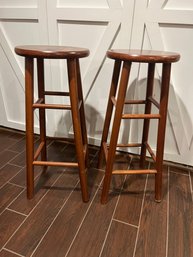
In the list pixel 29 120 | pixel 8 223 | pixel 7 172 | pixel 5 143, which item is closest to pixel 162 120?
pixel 29 120

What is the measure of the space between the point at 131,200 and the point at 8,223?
671mm

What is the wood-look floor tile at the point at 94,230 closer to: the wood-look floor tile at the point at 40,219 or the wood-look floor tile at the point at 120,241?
the wood-look floor tile at the point at 120,241

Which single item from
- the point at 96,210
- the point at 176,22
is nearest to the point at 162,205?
the point at 96,210

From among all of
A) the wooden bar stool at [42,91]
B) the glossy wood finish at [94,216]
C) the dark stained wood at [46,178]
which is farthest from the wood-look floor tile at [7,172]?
the wooden bar stool at [42,91]

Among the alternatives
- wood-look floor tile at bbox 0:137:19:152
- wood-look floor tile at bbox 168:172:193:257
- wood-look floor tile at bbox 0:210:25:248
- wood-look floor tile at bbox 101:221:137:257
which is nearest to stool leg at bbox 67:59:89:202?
wood-look floor tile at bbox 101:221:137:257

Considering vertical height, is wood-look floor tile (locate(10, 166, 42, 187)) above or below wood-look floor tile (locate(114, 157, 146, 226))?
above

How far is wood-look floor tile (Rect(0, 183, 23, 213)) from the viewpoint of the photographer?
1208 mm

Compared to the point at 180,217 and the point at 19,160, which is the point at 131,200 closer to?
the point at 180,217

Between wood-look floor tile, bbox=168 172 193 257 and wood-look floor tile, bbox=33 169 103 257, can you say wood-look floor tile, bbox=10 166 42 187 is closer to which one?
wood-look floor tile, bbox=33 169 103 257

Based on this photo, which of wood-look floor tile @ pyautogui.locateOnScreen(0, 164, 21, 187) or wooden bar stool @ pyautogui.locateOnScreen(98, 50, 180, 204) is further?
wood-look floor tile @ pyautogui.locateOnScreen(0, 164, 21, 187)

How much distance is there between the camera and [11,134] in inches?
78.5

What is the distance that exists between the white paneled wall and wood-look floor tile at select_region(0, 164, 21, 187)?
486 mm

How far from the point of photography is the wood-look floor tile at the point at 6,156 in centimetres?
158

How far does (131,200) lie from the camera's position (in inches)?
50.1
